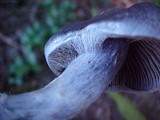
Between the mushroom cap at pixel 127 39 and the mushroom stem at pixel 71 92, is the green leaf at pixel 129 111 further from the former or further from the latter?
the mushroom stem at pixel 71 92

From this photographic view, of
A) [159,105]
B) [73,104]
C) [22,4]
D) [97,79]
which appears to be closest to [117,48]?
[97,79]

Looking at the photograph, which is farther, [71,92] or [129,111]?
[129,111]

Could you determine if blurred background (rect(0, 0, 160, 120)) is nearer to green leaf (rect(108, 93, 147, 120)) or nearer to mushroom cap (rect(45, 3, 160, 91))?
green leaf (rect(108, 93, 147, 120))

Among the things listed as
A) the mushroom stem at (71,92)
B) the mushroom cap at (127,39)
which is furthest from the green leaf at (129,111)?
the mushroom stem at (71,92)

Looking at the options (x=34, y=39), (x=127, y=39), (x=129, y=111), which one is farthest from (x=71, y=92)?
(x=34, y=39)

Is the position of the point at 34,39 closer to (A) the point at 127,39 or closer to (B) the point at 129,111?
(B) the point at 129,111

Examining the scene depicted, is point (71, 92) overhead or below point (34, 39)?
below
